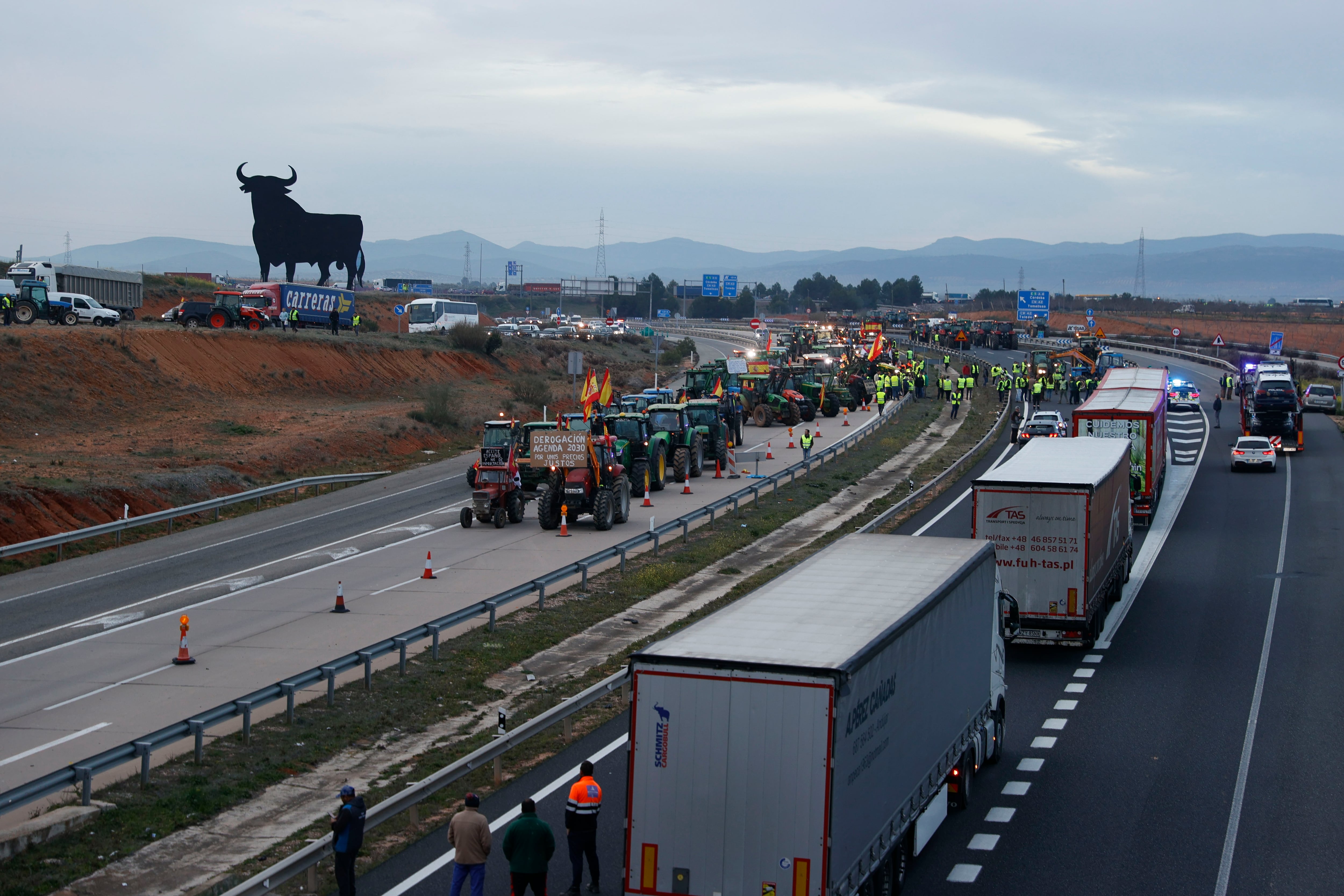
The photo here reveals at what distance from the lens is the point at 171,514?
3228 centimetres

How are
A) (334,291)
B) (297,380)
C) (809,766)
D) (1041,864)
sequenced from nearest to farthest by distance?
(809,766), (1041,864), (297,380), (334,291)

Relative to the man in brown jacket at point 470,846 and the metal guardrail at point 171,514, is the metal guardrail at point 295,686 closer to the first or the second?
the metal guardrail at point 171,514

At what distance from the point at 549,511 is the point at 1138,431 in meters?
16.1

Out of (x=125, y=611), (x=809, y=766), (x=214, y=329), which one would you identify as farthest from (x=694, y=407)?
(x=809, y=766)

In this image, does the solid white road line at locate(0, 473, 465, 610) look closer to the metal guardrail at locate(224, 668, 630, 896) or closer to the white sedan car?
the metal guardrail at locate(224, 668, 630, 896)

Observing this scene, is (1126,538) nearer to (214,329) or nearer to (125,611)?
(125,611)

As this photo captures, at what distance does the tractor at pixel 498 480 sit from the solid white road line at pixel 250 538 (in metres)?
2.47

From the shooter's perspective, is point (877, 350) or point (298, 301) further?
point (877, 350)

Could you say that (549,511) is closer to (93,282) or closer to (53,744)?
(53,744)

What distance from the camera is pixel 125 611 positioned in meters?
24.5

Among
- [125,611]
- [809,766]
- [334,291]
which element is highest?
[334,291]

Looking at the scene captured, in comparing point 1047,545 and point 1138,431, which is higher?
point 1138,431

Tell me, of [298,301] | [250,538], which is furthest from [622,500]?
[298,301]

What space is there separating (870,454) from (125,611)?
31.2m
